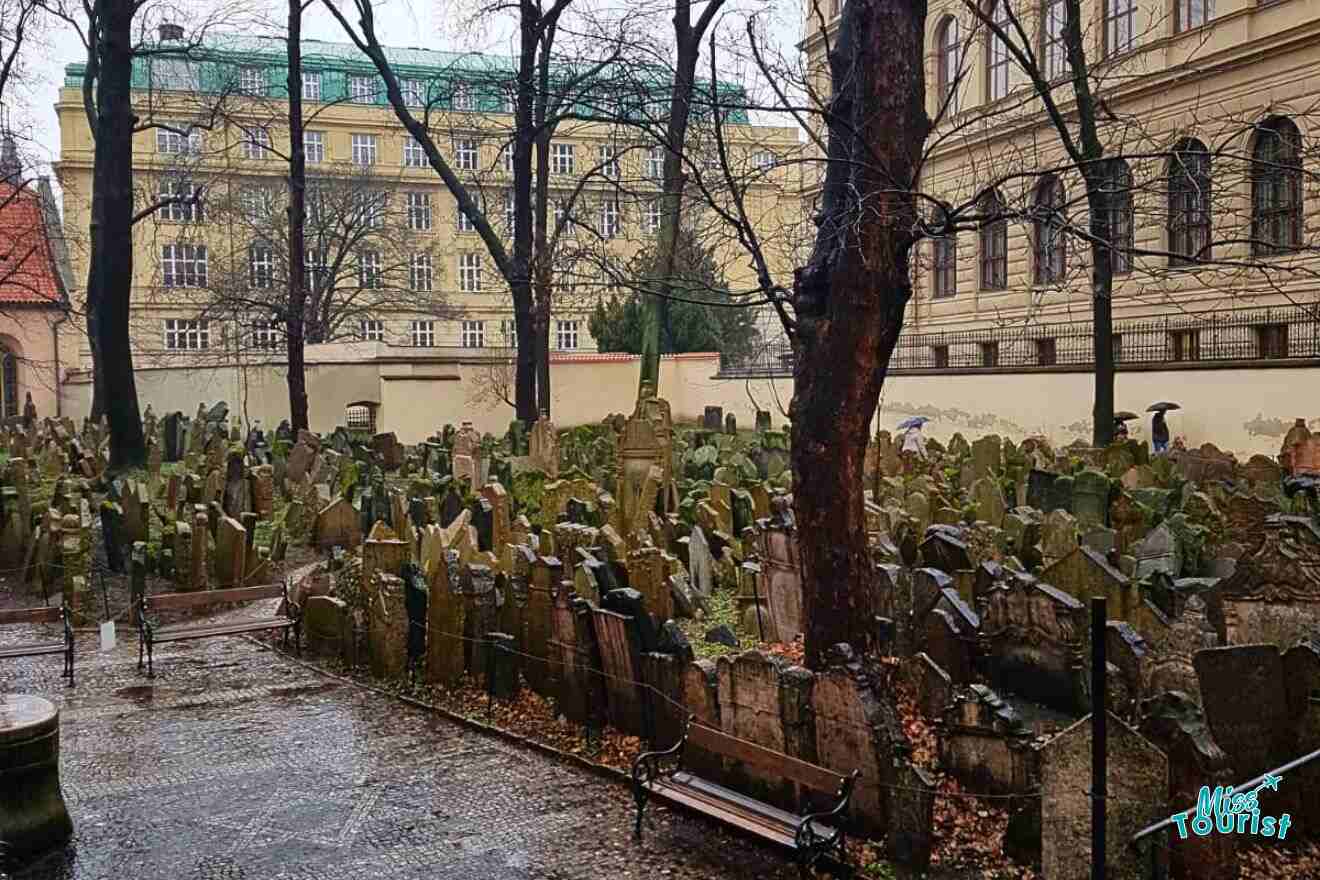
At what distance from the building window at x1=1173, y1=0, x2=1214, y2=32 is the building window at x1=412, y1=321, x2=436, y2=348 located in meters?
33.5

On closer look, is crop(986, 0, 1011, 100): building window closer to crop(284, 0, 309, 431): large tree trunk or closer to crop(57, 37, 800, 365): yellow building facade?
crop(57, 37, 800, 365): yellow building facade

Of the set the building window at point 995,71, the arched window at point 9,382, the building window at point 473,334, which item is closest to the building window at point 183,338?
the arched window at point 9,382

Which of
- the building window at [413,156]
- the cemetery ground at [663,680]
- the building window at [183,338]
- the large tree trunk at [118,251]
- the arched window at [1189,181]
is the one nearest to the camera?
the cemetery ground at [663,680]

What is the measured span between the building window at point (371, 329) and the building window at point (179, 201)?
7096 mm

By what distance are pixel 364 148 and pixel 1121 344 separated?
39.2 metres

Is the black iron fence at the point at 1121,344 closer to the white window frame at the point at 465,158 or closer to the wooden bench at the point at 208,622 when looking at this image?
the wooden bench at the point at 208,622

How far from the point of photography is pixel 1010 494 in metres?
14.5

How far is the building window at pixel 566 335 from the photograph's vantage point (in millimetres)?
54000

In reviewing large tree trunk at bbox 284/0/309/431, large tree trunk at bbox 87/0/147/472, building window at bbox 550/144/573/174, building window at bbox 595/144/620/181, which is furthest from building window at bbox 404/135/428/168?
large tree trunk at bbox 87/0/147/472

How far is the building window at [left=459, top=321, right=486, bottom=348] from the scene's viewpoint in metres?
55.0

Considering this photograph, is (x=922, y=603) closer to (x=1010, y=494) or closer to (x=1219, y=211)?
(x=1219, y=211)

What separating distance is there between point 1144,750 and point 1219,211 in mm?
2695

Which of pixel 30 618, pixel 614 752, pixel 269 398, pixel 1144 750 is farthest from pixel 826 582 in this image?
pixel 269 398

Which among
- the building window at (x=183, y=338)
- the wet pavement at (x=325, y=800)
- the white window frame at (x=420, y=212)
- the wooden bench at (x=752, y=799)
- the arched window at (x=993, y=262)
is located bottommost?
the wet pavement at (x=325, y=800)
